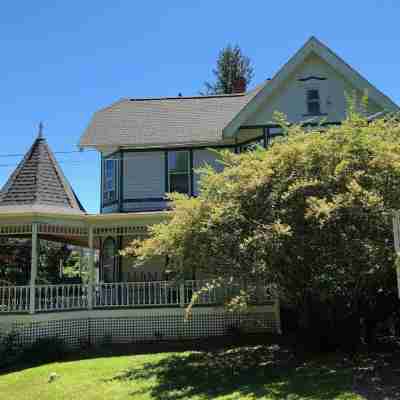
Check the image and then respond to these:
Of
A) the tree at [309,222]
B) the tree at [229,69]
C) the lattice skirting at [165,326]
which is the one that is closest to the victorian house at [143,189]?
the lattice skirting at [165,326]

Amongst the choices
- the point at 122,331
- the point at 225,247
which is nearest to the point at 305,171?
the point at 225,247

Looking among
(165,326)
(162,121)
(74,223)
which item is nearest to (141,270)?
(165,326)

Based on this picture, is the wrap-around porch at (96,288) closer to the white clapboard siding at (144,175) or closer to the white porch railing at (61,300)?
the white porch railing at (61,300)

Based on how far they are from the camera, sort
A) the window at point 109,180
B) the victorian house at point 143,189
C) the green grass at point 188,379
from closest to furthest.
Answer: the green grass at point 188,379, the victorian house at point 143,189, the window at point 109,180

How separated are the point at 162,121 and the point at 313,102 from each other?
6.22m

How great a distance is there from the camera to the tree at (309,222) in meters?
9.29

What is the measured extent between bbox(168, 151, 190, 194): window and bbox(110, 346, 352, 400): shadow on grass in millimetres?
7455

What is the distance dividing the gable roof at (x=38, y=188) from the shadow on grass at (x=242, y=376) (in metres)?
6.40

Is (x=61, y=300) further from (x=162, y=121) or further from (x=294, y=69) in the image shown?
(x=294, y=69)

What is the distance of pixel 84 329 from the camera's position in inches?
584

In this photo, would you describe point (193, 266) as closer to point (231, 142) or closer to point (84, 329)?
point (84, 329)

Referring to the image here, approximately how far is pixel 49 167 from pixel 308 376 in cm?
1182

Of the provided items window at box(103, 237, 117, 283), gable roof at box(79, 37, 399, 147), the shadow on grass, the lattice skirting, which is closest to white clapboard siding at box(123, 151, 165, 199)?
Answer: gable roof at box(79, 37, 399, 147)

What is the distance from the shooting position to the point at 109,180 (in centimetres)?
1925
